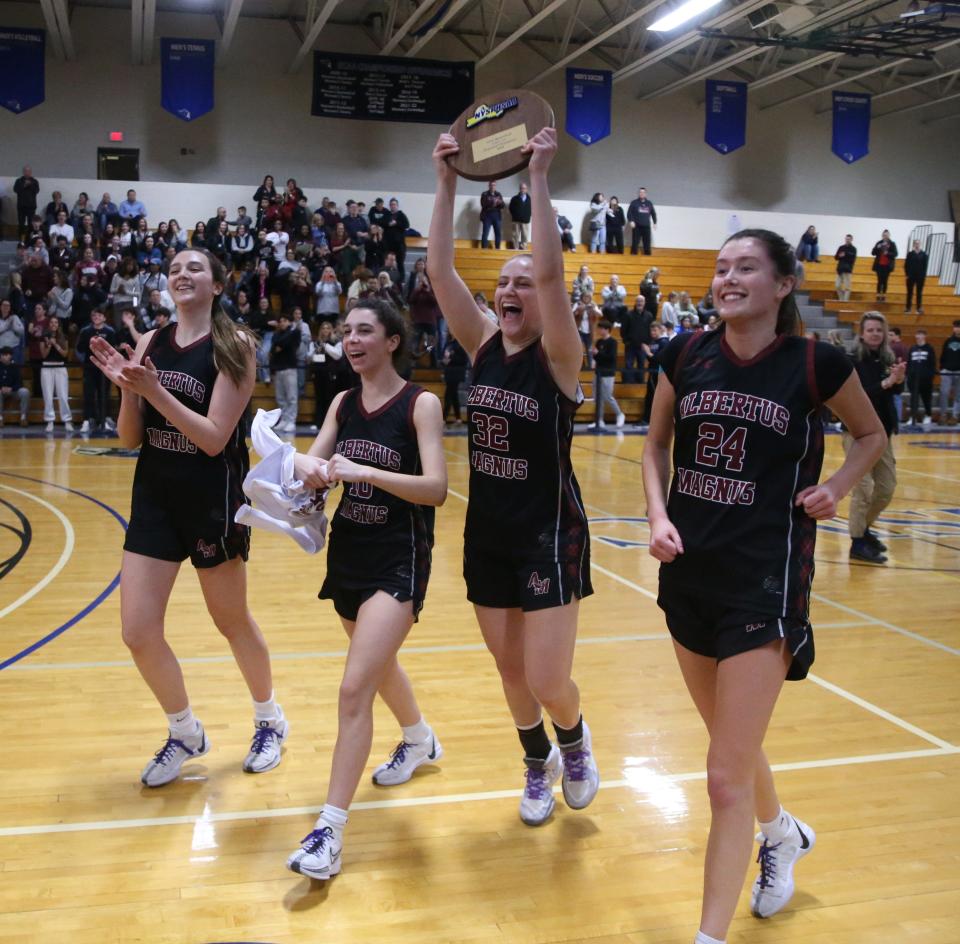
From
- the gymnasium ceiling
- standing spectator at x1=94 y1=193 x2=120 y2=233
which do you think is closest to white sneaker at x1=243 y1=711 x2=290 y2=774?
the gymnasium ceiling

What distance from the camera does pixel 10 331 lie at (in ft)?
53.3

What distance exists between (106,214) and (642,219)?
11622 millimetres

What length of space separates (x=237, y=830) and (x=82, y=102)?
23465mm

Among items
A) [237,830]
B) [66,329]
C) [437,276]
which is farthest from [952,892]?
[66,329]

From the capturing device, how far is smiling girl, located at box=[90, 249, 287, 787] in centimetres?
382

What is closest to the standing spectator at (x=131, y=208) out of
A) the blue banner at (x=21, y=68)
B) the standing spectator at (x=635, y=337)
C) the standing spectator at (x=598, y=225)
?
the blue banner at (x=21, y=68)

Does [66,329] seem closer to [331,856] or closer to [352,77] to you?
[352,77]

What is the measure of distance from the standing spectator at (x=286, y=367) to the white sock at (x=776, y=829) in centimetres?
1368

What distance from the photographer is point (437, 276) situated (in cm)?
361

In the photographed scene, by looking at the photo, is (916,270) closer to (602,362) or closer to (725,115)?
(725,115)

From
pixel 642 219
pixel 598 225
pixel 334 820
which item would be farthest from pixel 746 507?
pixel 642 219

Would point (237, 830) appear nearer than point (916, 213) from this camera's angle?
Yes

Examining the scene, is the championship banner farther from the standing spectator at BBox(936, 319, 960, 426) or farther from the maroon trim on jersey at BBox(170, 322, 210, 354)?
the maroon trim on jersey at BBox(170, 322, 210, 354)

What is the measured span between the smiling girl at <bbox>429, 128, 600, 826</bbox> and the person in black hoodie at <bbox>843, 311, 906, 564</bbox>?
440cm
